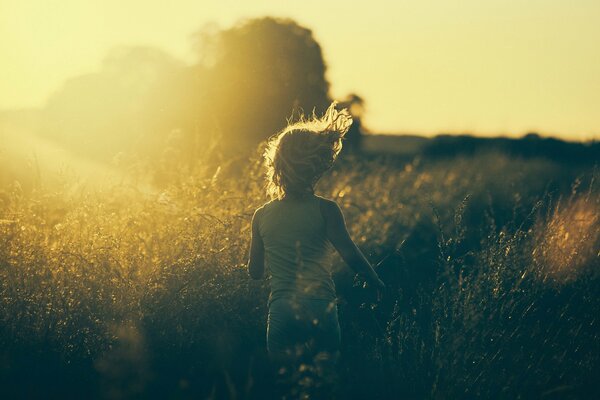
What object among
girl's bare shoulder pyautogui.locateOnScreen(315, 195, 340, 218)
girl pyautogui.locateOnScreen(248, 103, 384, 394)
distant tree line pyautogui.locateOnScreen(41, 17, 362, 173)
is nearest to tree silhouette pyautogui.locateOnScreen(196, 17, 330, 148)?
distant tree line pyautogui.locateOnScreen(41, 17, 362, 173)

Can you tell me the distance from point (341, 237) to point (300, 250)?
19 centimetres

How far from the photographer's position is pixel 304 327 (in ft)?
11.0

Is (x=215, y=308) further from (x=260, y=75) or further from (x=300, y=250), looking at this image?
(x=260, y=75)

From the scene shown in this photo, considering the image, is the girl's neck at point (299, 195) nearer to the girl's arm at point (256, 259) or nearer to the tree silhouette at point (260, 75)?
the girl's arm at point (256, 259)

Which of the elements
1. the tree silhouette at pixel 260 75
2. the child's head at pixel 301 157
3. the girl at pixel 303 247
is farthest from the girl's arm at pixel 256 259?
the tree silhouette at pixel 260 75

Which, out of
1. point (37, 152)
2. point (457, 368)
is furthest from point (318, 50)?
point (457, 368)

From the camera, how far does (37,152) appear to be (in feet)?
19.1

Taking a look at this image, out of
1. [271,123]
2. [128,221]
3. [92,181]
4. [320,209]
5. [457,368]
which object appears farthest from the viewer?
[271,123]

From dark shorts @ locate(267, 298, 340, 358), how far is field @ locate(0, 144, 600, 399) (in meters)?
0.42

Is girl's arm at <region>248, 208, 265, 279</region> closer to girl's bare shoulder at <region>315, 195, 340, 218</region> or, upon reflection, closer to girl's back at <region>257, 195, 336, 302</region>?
girl's back at <region>257, 195, 336, 302</region>

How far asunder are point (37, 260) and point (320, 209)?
2.08m

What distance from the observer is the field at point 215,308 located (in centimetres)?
405

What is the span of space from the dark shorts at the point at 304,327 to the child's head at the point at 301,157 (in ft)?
1.73

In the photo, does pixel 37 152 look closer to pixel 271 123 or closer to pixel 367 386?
pixel 367 386
